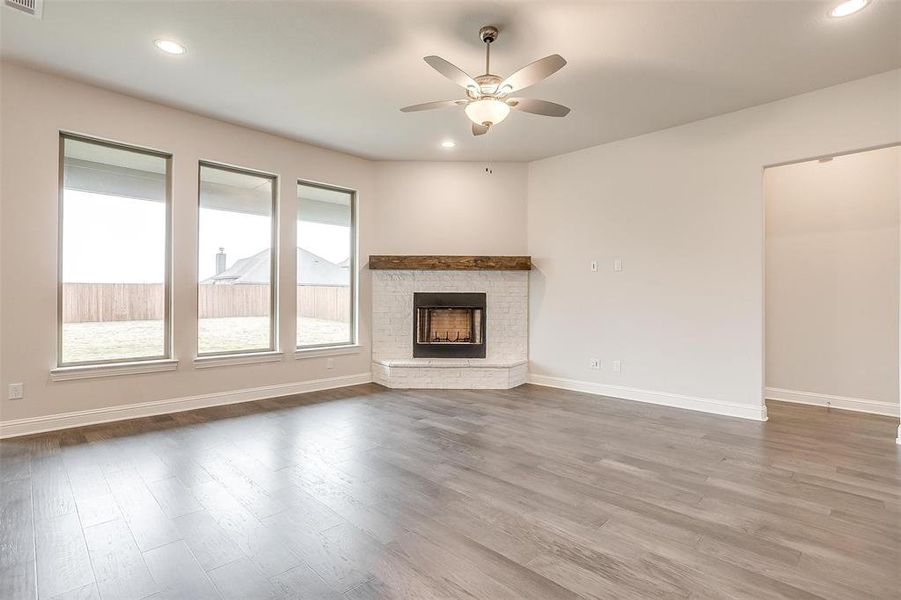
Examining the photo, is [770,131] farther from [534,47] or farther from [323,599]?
[323,599]

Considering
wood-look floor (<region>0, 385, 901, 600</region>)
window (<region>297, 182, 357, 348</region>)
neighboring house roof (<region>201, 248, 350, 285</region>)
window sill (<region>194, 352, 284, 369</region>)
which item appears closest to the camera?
wood-look floor (<region>0, 385, 901, 600</region>)

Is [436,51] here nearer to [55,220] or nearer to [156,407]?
[55,220]

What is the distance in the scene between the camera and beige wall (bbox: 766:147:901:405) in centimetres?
428

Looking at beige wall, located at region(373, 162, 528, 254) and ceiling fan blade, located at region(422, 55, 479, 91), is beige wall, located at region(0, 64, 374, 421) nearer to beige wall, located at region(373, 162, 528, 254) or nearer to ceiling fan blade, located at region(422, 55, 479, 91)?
beige wall, located at region(373, 162, 528, 254)

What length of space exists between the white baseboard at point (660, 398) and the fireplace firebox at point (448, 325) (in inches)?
37.1

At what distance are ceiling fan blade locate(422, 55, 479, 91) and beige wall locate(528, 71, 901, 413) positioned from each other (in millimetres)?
2839

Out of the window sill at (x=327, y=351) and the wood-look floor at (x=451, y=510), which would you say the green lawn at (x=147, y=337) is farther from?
the wood-look floor at (x=451, y=510)

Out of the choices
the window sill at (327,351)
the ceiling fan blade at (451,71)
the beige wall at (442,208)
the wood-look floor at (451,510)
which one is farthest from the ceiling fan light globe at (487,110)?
the window sill at (327,351)

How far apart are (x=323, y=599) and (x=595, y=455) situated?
216 centimetres

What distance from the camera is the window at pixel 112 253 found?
12.5 feet

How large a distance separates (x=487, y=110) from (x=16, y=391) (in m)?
4.21

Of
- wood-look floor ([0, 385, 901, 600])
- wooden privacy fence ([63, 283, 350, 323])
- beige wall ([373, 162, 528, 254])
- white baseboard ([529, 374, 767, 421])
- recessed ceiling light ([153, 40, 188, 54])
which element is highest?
recessed ceiling light ([153, 40, 188, 54])

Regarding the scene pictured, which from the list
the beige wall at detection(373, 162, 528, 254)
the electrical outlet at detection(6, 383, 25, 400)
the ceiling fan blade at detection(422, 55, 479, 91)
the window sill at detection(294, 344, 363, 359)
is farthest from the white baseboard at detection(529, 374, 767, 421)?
the electrical outlet at detection(6, 383, 25, 400)

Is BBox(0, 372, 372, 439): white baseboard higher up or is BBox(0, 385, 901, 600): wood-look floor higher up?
BBox(0, 372, 372, 439): white baseboard
